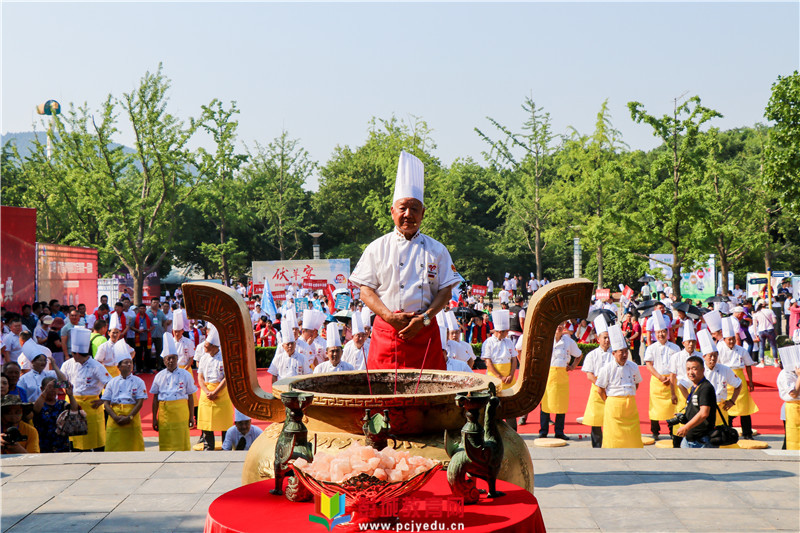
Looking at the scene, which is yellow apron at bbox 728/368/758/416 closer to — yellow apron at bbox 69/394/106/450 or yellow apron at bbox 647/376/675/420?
yellow apron at bbox 647/376/675/420

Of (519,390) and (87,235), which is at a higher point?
(87,235)

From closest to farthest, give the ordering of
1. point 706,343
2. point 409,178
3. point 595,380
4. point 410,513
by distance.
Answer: point 410,513, point 409,178, point 706,343, point 595,380

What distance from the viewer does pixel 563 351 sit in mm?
10055

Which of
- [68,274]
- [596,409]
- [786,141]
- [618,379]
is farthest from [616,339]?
[68,274]

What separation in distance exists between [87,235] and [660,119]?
2015 centimetres

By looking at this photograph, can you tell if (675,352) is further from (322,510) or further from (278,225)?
(278,225)

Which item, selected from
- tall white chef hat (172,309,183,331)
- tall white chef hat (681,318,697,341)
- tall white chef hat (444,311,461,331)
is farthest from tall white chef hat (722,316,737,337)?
tall white chef hat (172,309,183,331)

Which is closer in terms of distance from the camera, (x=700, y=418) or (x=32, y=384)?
(x=700, y=418)

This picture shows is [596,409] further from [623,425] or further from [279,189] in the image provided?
[279,189]

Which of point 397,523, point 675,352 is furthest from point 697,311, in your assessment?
point 397,523

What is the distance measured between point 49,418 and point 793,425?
7.41 metres

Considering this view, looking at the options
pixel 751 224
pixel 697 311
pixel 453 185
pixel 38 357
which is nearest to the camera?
pixel 38 357

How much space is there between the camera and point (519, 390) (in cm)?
335

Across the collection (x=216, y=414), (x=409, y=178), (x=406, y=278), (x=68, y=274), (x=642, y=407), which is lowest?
(x=642, y=407)
